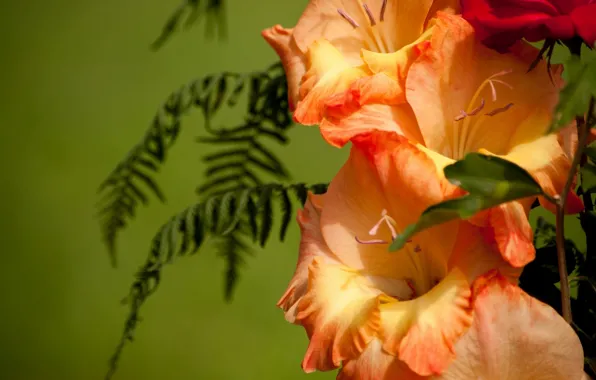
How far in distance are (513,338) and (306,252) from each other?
0.44 feet

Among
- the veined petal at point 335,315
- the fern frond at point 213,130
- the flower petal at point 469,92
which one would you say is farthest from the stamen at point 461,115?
the fern frond at point 213,130

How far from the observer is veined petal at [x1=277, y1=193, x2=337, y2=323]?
424mm

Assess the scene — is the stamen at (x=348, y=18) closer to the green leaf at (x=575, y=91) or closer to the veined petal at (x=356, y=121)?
the veined petal at (x=356, y=121)

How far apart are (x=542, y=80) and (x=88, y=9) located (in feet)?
3.07

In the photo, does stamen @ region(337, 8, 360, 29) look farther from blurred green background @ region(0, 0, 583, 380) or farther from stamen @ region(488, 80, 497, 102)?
blurred green background @ region(0, 0, 583, 380)

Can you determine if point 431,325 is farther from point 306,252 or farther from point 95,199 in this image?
point 95,199

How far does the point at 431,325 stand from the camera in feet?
1.14

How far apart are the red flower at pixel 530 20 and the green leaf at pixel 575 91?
6 centimetres

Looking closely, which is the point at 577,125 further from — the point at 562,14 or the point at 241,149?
the point at 241,149

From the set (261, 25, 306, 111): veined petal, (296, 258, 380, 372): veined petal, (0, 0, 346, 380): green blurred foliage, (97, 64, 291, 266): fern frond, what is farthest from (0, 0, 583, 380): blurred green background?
(296, 258, 380, 372): veined petal

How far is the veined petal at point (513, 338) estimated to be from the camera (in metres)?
0.35

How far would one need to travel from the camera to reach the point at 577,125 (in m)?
0.38

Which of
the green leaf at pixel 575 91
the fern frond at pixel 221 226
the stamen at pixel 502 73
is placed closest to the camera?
the green leaf at pixel 575 91

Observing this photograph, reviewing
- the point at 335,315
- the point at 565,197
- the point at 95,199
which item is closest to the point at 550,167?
→ the point at 565,197
